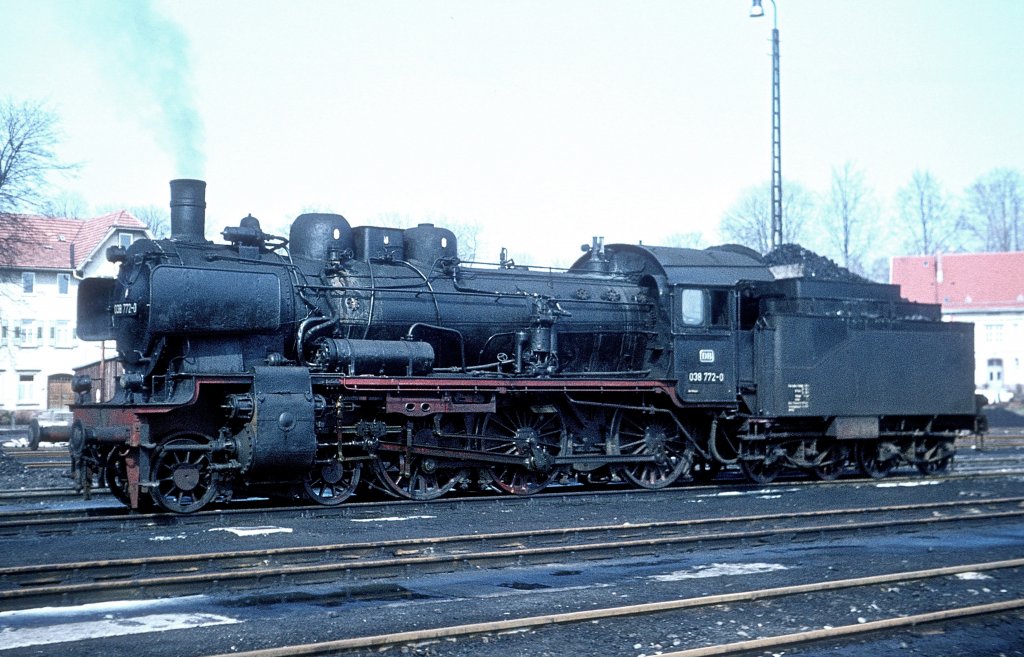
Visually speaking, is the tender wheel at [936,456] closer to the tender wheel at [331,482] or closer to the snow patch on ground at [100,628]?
the tender wheel at [331,482]

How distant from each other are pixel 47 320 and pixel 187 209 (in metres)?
40.4

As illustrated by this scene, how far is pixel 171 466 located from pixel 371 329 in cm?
321

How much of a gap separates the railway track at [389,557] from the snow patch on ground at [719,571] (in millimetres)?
879

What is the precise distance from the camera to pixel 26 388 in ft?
159

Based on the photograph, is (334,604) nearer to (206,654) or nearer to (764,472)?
(206,654)

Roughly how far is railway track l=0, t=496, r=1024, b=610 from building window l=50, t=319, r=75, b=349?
145 feet

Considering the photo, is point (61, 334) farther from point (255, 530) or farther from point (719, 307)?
point (255, 530)

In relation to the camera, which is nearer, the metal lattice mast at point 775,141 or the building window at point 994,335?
the metal lattice mast at point 775,141

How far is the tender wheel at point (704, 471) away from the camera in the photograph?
16922 mm

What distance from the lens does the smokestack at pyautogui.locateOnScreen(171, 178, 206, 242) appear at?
13.2m

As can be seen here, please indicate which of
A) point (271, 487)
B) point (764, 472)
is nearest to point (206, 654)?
point (271, 487)

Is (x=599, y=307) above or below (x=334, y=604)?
above

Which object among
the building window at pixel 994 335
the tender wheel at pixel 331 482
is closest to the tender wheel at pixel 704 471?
the tender wheel at pixel 331 482

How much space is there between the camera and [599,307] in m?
16.0
